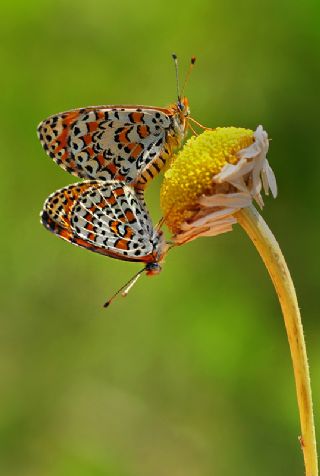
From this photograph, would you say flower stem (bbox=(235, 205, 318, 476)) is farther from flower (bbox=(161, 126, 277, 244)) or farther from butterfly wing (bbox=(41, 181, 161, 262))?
butterfly wing (bbox=(41, 181, 161, 262))

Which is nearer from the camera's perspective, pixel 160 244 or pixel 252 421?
pixel 160 244

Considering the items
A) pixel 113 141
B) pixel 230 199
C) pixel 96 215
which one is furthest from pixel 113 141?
pixel 230 199

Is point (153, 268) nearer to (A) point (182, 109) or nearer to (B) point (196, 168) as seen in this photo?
(B) point (196, 168)

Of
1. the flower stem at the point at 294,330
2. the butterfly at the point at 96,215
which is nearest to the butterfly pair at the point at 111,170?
the butterfly at the point at 96,215

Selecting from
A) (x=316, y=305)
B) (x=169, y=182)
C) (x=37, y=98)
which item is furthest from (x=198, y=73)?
(x=169, y=182)

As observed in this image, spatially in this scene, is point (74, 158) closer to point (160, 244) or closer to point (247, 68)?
point (160, 244)

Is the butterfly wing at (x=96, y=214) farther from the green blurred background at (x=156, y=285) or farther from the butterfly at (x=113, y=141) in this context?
the green blurred background at (x=156, y=285)
